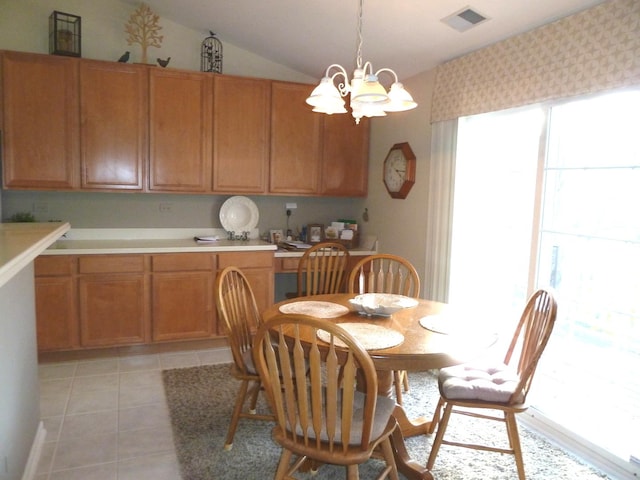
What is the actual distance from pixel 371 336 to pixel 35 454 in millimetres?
1746

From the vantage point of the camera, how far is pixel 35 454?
7.38 feet

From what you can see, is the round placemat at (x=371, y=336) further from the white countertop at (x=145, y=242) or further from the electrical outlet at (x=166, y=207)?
the electrical outlet at (x=166, y=207)

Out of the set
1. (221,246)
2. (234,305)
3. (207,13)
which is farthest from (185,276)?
(207,13)

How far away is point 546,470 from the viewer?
7.46 feet

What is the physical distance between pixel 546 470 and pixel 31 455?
248 cm

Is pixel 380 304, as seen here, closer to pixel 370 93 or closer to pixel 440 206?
pixel 370 93

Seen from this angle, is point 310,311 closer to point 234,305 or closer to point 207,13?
point 234,305

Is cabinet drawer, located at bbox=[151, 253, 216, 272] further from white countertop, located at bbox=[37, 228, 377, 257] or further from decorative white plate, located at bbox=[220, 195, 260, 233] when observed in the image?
decorative white plate, located at bbox=[220, 195, 260, 233]

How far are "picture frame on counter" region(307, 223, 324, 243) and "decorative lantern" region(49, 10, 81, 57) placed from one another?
2.42 metres

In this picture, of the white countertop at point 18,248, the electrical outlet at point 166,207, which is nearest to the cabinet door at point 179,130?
the electrical outlet at point 166,207

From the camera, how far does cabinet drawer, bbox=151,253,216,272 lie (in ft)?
12.1

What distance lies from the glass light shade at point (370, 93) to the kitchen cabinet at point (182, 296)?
2.28 metres

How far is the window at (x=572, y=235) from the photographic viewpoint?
2.32 metres

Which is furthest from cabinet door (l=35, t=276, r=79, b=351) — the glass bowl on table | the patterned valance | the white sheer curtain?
the patterned valance
